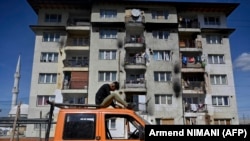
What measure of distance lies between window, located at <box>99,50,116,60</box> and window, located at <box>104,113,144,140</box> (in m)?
28.9

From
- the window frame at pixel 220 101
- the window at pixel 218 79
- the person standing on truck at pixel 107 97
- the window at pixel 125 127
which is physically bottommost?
the window at pixel 125 127

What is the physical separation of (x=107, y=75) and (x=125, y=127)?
27932 mm

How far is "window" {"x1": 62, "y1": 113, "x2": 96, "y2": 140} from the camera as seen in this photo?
215 inches

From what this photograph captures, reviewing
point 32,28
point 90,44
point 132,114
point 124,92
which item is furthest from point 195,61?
point 132,114

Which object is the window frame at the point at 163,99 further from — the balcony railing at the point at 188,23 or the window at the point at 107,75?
the balcony railing at the point at 188,23

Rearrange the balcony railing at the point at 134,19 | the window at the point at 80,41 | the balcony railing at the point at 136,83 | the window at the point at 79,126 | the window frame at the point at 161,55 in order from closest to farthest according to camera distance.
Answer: the window at the point at 79,126 < the balcony railing at the point at 136,83 < the window frame at the point at 161,55 < the balcony railing at the point at 134,19 < the window at the point at 80,41

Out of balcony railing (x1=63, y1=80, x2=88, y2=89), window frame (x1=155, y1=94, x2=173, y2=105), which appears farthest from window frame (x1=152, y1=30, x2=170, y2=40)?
balcony railing (x1=63, y1=80, x2=88, y2=89)

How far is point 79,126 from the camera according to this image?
5570mm

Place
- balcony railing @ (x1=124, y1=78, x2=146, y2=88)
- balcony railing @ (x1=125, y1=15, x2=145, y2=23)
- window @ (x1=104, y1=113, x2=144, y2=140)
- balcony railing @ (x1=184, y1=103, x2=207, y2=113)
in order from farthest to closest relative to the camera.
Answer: balcony railing @ (x1=125, y1=15, x2=145, y2=23) → balcony railing @ (x1=184, y1=103, x2=207, y2=113) → balcony railing @ (x1=124, y1=78, x2=146, y2=88) → window @ (x1=104, y1=113, x2=144, y2=140)

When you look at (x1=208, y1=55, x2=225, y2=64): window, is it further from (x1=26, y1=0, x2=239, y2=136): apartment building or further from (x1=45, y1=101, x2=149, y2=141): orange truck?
(x1=45, y1=101, x2=149, y2=141): orange truck

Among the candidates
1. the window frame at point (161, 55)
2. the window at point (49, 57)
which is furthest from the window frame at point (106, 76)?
the window at point (49, 57)

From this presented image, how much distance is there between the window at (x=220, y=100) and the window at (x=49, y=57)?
23.1 meters

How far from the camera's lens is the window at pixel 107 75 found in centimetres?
3388

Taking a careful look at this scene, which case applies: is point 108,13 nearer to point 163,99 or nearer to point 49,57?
point 49,57
